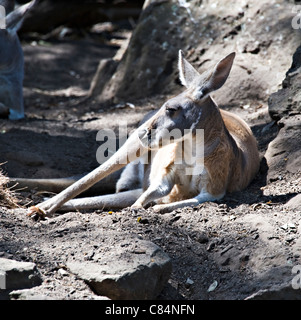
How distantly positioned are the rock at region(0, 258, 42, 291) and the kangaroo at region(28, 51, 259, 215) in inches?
43.0

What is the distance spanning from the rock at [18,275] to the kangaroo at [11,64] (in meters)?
4.28

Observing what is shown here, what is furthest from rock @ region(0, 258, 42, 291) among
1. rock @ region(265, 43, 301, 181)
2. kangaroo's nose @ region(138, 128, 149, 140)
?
rock @ region(265, 43, 301, 181)

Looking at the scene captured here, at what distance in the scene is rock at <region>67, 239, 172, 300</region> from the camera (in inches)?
118

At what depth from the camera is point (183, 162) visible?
455cm

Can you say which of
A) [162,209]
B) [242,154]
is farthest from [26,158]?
[242,154]

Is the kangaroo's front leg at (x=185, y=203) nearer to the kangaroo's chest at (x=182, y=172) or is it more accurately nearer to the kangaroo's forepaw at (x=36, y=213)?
the kangaroo's chest at (x=182, y=172)

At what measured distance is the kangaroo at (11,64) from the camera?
7.13 metres

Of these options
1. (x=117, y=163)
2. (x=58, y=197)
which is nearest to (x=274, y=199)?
(x=117, y=163)

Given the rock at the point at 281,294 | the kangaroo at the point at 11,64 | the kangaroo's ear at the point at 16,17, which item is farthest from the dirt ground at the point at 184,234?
the kangaroo's ear at the point at 16,17

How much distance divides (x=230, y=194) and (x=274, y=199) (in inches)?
16.0

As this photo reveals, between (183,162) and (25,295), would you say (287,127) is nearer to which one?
(183,162)

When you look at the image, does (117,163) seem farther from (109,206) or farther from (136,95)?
(136,95)

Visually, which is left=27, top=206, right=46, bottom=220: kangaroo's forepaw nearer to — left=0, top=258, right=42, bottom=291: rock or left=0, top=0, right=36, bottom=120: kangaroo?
left=0, top=258, right=42, bottom=291: rock

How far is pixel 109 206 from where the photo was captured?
482 centimetres
